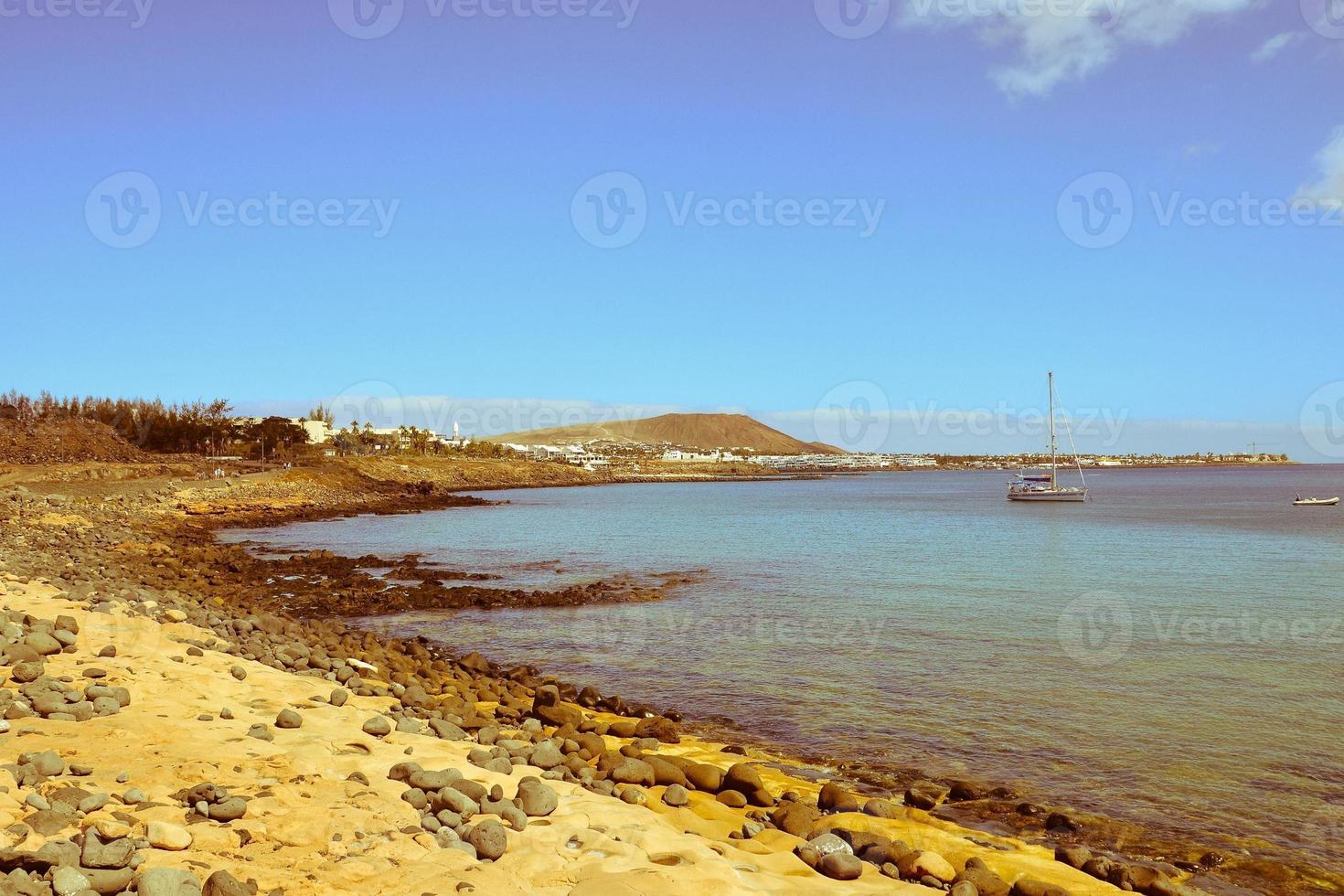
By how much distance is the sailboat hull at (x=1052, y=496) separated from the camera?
88.4 meters

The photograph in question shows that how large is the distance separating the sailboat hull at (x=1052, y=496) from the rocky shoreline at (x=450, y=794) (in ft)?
274

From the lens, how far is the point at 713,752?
455 inches

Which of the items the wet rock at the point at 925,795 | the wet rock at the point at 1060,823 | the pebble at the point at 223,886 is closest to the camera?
the pebble at the point at 223,886

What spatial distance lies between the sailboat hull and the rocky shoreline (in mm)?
83551

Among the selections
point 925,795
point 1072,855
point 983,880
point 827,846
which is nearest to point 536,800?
point 827,846

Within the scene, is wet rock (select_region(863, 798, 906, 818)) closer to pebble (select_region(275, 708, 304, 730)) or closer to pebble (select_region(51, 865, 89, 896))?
pebble (select_region(275, 708, 304, 730))

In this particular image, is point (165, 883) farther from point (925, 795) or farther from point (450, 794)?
point (925, 795)

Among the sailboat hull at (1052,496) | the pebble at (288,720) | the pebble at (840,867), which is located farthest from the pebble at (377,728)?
the sailboat hull at (1052,496)

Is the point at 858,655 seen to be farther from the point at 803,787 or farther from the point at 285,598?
the point at 285,598

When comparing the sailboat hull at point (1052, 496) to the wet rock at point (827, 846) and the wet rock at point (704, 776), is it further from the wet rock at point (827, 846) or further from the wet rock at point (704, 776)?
the wet rock at point (827, 846)

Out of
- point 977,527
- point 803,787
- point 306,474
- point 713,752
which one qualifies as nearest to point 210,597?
point 713,752

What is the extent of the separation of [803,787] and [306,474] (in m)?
80.8

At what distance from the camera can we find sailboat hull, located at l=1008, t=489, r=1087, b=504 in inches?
3479

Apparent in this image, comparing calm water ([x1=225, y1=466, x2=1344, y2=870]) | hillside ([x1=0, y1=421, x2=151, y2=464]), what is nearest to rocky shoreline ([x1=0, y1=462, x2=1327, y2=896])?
calm water ([x1=225, y1=466, x2=1344, y2=870])
